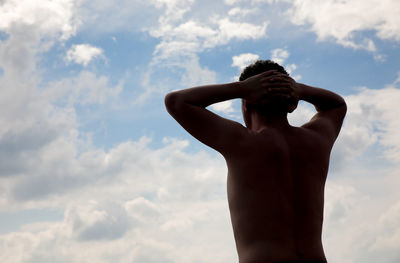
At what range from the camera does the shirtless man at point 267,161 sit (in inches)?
158

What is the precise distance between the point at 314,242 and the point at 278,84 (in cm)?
153

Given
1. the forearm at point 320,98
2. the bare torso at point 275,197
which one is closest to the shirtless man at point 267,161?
the bare torso at point 275,197

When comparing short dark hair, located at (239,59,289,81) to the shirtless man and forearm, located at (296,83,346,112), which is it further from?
forearm, located at (296,83,346,112)

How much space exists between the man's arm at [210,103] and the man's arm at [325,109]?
519 mm

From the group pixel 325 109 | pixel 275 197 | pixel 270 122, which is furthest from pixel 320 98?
pixel 275 197

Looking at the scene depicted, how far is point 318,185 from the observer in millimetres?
4387

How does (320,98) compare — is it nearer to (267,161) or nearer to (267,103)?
(267,103)

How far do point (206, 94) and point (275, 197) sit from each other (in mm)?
1186

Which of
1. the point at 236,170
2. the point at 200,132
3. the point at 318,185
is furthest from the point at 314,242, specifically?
the point at 200,132

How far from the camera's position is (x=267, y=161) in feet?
13.7

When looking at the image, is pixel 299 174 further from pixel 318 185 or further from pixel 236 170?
pixel 236 170

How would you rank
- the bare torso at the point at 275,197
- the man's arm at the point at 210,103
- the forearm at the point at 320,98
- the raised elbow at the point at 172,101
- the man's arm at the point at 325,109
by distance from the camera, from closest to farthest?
1. the bare torso at the point at 275,197
2. the man's arm at the point at 210,103
3. the raised elbow at the point at 172,101
4. the man's arm at the point at 325,109
5. the forearm at the point at 320,98

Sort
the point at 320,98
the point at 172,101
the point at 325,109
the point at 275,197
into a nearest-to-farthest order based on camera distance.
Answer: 1. the point at 275,197
2. the point at 172,101
3. the point at 320,98
4. the point at 325,109

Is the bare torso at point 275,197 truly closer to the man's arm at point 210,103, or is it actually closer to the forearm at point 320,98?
the man's arm at point 210,103
